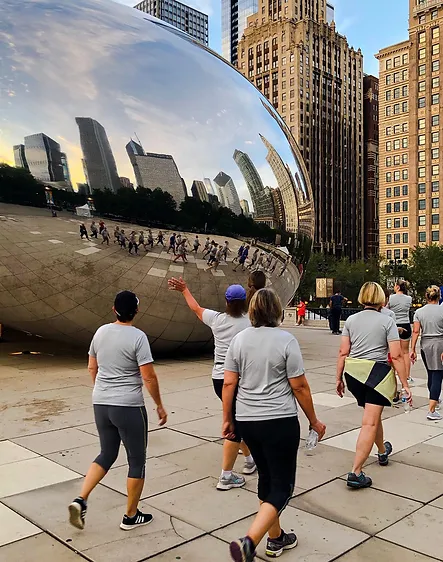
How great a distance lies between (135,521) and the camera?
142 inches

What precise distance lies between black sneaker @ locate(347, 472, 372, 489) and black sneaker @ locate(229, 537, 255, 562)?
1.58m

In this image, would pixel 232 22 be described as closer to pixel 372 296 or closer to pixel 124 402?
pixel 372 296

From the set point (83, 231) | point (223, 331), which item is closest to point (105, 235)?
point (83, 231)

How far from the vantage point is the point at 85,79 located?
27.0ft

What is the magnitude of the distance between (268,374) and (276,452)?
1.40 feet

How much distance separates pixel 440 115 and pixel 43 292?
99.4 metres

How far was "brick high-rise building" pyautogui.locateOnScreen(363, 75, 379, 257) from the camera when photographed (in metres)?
130

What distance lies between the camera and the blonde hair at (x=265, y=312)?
3391 millimetres

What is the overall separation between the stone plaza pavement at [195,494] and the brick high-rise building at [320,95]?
10253 centimetres

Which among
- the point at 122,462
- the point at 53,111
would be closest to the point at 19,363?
the point at 53,111

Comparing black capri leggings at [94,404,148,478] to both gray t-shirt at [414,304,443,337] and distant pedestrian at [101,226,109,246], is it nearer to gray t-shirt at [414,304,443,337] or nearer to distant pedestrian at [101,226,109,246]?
gray t-shirt at [414,304,443,337]

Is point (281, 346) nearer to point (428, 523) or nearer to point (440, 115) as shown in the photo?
point (428, 523)

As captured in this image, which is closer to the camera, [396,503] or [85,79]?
[396,503]

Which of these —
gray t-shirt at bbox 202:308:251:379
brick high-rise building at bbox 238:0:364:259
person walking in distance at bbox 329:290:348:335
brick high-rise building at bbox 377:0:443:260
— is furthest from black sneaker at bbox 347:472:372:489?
brick high-rise building at bbox 238:0:364:259
